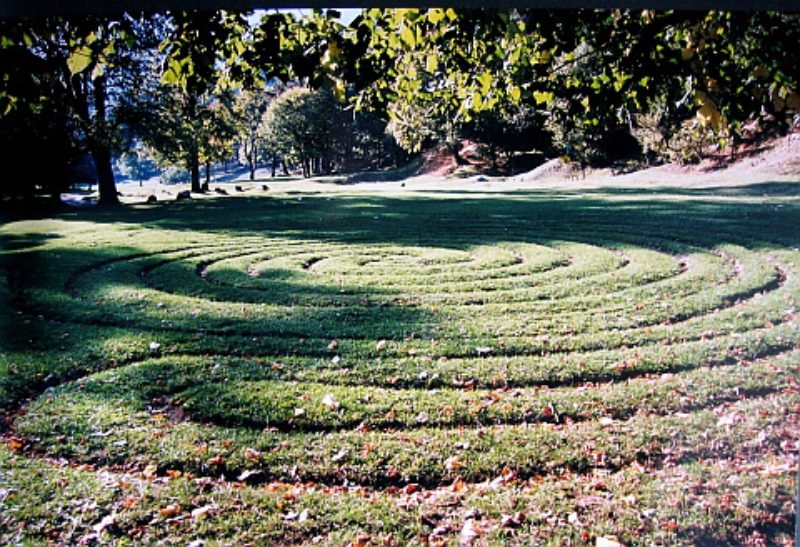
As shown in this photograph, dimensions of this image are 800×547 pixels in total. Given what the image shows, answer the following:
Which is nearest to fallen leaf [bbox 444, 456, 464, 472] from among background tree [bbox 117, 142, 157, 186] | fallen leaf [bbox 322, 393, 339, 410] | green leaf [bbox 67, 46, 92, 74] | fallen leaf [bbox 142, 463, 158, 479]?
fallen leaf [bbox 322, 393, 339, 410]

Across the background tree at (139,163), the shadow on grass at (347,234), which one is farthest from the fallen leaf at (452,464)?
the background tree at (139,163)

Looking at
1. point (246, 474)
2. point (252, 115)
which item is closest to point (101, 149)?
point (252, 115)

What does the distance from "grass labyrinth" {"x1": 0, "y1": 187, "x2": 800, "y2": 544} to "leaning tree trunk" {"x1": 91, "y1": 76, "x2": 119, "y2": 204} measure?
130 centimetres

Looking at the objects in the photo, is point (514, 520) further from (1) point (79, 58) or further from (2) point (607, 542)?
(1) point (79, 58)

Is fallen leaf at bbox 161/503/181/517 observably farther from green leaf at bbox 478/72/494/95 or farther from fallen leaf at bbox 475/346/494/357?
green leaf at bbox 478/72/494/95

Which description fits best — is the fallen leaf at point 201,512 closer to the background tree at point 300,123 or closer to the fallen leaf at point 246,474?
the fallen leaf at point 246,474

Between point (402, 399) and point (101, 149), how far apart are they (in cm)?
474

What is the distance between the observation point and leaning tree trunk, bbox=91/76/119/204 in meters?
5.09

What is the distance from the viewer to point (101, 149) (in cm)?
593

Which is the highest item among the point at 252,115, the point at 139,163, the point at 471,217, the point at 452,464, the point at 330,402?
the point at 252,115

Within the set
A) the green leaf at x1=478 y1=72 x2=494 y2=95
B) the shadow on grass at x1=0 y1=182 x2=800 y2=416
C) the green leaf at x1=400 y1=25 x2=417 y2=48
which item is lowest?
the shadow on grass at x1=0 y1=182 x2=800 y2=416

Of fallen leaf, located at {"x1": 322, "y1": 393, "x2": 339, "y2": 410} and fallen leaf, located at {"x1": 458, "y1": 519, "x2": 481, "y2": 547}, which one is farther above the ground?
fallen leaf, located at {"x1": 322, "y1": 393, "x2": 339, "y2": 410}

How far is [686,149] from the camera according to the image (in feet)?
55.1

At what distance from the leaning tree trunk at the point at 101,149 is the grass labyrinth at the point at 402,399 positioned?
130 cm
